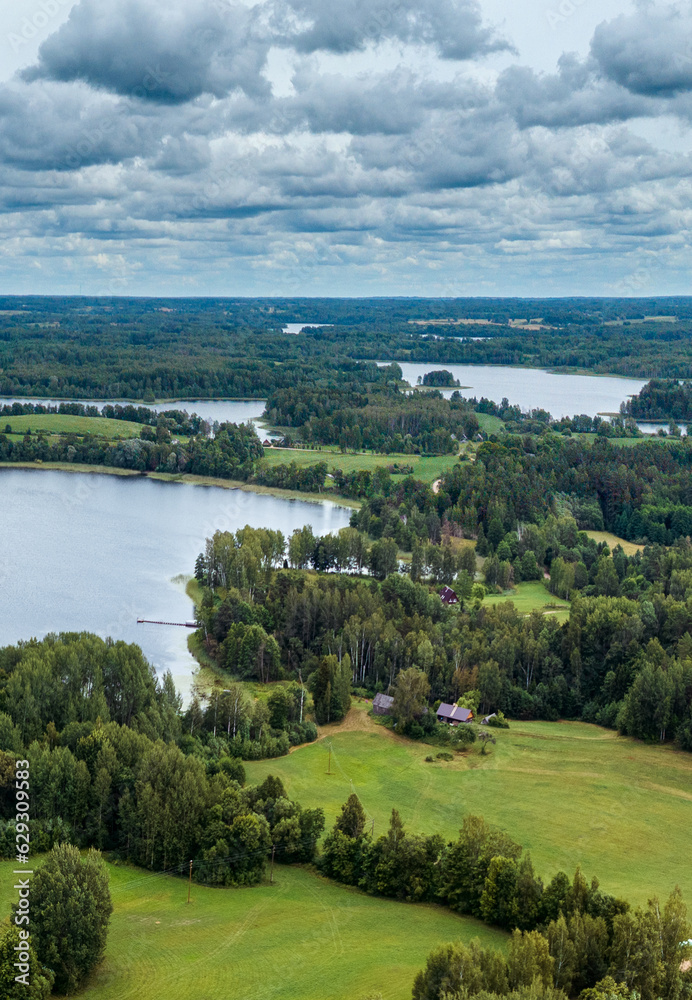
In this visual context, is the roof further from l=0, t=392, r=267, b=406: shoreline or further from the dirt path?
l=0, t=392, r=267, b=406: shoreline

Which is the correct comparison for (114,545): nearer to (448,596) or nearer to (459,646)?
(448,596)

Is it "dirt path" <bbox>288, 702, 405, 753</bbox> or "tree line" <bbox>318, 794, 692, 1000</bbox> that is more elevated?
"tree line" <bbox>318, 794, 692, 1000</bbox>

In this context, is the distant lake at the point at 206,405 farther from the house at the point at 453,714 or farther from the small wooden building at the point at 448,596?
the house at the point at 453,714

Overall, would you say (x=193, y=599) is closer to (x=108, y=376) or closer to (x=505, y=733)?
(x=505, y=733)

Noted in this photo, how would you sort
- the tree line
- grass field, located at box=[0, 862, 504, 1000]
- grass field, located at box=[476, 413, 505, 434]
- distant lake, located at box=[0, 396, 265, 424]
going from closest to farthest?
the tree line → grass field, located at box=[0, 862, 504, 1000] → grass field, located at box=[476, 413, 505, 434] → distant lake, located at box=[0, 396, 265, 424]

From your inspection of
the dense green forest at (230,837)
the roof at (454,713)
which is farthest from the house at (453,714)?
the dense green forest at (230,837)

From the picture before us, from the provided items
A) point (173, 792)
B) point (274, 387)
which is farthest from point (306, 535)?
point (274, 387)

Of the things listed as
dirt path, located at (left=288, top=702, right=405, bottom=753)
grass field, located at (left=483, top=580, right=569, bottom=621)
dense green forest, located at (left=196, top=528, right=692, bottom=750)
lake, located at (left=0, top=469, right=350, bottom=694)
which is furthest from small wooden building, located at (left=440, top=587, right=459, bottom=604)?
dirt path, located at (left=288, top=702, right=405, bottom=753)
